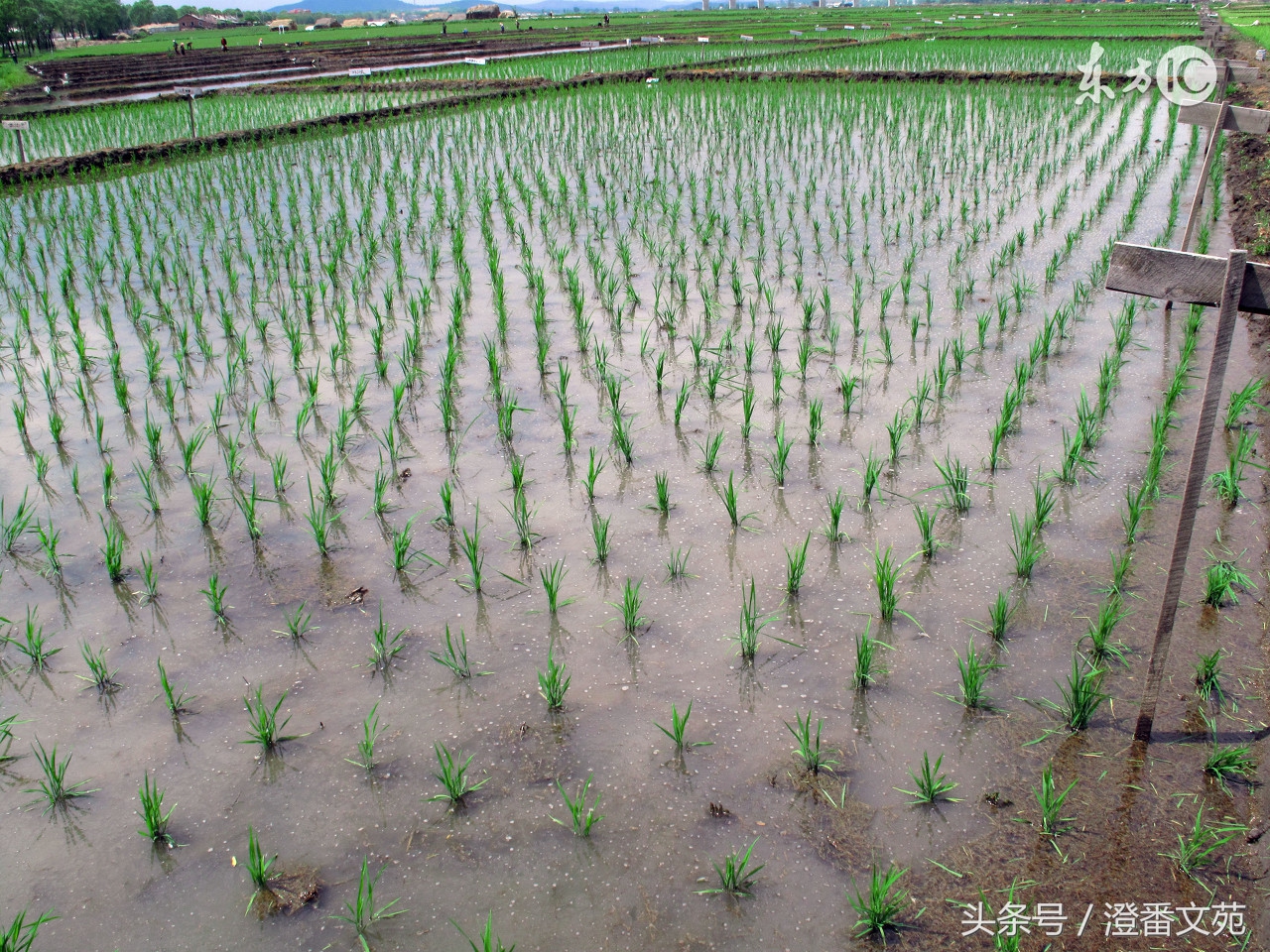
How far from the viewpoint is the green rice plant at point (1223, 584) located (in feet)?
9.01

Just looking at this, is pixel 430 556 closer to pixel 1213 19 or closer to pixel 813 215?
pixel 813 215

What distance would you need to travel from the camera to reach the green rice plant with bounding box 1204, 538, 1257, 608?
9.01 ft

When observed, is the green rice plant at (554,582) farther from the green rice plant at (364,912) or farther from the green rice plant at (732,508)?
the green rice plant at (364,912)

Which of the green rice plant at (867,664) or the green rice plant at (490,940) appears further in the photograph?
the green rice plant at (867,664)

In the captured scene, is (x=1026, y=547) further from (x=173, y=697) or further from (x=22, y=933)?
(x=22, y=933)

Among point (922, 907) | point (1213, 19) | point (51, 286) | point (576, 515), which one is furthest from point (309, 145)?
point (1213, 19)

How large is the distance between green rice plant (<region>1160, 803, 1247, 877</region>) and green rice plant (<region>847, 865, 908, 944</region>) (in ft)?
1.97

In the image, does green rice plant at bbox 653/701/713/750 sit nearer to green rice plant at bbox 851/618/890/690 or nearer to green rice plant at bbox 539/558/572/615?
green rice plant at bbox 851/618/890/690

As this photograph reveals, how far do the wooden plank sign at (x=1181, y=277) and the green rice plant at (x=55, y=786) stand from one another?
2.79m

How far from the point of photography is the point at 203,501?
3.42 metres

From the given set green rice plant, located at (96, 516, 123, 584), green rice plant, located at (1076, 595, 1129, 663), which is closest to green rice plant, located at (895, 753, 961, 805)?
green rice plant, located at (1076, 595, 1129, 663)

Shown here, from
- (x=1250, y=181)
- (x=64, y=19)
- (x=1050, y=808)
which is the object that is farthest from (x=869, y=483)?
(x=64, y=19)

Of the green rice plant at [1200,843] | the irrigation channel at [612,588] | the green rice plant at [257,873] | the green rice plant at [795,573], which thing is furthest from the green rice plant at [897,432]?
the green rice plant at [257,873]

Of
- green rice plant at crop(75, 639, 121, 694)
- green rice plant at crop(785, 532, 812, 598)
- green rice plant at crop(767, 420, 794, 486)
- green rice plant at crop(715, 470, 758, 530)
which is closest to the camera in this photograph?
green rice plant at crop(75, 639, 121, 694)
